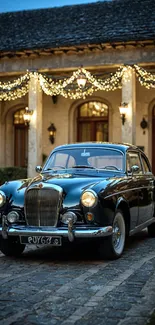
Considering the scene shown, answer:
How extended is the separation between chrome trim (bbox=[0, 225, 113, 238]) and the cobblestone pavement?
1.36 feet

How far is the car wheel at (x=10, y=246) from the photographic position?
6738 millimetres

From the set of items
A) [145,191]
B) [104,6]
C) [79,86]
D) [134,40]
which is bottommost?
[145,191]

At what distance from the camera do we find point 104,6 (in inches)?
765

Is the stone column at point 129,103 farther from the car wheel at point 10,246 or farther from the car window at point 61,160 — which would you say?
the car wheel at point 10,246

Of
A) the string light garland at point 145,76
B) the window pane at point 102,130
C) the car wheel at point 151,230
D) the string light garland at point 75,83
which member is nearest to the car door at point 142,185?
the car wheel at point 151,230

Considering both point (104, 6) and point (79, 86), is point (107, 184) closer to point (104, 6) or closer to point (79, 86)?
Result: point (79, 86)

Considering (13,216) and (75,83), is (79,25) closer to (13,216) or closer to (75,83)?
(75,83)

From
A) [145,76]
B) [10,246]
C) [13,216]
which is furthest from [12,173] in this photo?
[13,216]

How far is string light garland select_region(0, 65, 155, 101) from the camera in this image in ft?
50.3

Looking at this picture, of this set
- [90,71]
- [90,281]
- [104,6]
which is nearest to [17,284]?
[90,281]

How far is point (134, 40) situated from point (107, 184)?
30.7 feet

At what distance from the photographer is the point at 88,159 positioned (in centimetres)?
757

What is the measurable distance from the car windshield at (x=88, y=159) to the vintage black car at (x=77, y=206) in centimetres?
2

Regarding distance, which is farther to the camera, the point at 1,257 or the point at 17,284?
the point at 1,257
